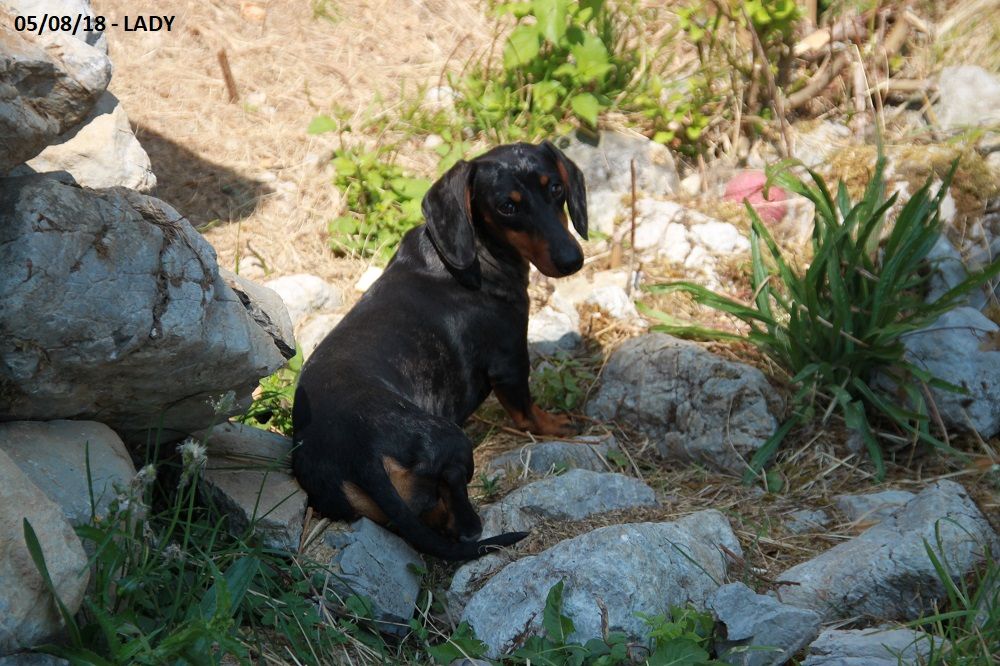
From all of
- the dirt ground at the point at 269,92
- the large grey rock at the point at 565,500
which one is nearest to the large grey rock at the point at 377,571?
the large grey rock at the point at 565,500

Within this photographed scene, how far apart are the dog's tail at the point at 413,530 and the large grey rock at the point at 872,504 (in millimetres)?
1478

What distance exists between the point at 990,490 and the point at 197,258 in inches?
120

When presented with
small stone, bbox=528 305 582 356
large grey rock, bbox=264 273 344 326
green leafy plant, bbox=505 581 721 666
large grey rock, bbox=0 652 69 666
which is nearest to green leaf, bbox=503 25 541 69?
small stone, bbox=528 305 582 356

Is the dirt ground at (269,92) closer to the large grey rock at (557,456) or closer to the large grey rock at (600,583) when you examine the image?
the large grey rock at (557,456)

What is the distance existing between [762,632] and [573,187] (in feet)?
7.18

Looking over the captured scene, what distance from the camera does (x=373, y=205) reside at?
19.2ft

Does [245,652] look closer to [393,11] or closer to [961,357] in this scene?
[961,357]

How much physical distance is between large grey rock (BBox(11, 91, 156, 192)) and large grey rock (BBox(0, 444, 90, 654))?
2.39 metres

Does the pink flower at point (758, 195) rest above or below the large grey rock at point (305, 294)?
above

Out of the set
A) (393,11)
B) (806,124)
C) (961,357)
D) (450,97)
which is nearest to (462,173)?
(961,357)

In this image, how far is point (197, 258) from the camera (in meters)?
2.92

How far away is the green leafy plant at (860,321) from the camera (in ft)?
13.3

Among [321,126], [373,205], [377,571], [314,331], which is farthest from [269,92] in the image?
[377,571]

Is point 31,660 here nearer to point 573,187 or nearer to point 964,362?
point 573,187
